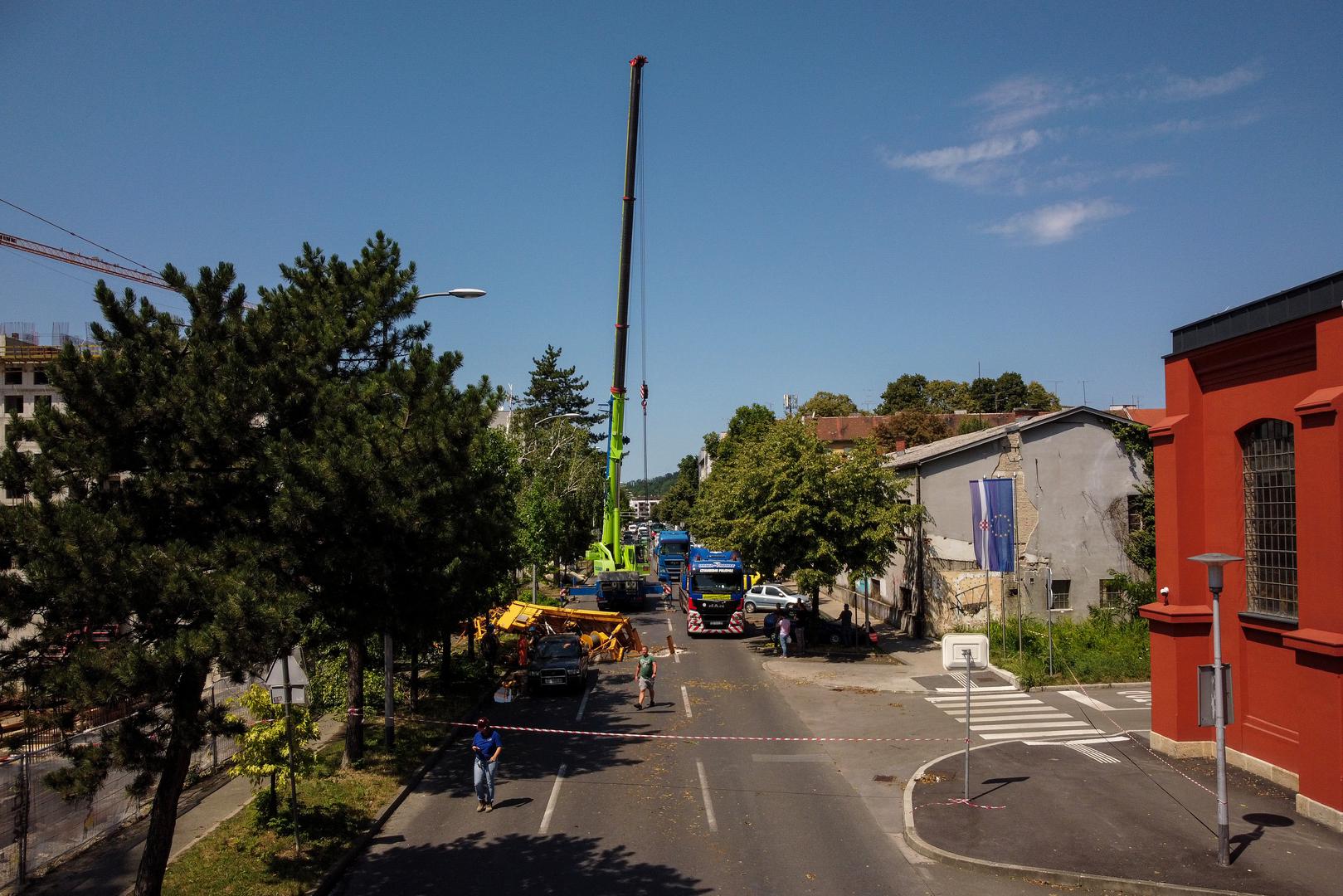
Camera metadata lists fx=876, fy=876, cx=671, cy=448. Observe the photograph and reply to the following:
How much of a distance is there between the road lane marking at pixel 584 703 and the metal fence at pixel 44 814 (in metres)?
9.34

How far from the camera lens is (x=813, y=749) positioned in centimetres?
1773

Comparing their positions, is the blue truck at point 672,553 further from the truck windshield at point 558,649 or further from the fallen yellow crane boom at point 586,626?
the truck windshield at point 558,649

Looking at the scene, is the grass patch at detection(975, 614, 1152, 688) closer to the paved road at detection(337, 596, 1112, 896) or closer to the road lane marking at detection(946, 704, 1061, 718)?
the road lane marking at detection(946, 704, 1061, 718)

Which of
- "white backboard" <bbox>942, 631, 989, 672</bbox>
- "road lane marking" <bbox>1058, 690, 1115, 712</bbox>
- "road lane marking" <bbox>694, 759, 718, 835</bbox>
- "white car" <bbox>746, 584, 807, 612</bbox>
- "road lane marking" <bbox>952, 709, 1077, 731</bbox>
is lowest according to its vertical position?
"road lane marking" <bbox>694, 759, 718, 835</bbox>

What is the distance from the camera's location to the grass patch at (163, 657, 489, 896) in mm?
10889

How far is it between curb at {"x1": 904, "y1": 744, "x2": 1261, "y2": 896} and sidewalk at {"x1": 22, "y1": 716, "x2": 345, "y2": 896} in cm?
1013

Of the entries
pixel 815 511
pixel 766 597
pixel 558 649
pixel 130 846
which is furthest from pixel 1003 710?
pixel 766 597

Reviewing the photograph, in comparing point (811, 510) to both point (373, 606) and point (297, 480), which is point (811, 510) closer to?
point (373, 606)

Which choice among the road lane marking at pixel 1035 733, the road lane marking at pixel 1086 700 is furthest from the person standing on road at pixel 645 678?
the road lane marking at pixel 1086 700

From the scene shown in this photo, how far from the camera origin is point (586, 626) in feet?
102

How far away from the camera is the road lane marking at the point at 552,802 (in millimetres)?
13258

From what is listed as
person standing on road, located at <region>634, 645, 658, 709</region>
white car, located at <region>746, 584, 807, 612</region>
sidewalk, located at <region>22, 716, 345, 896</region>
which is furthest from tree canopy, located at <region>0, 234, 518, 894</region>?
white car, located at <region>746, 584, 807, 612</region>

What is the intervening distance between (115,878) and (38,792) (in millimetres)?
1725

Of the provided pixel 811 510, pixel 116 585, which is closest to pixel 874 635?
pixel 811 510
